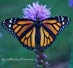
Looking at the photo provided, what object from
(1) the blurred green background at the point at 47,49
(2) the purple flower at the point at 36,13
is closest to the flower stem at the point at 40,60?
(2) the purple flower at the point at 36,13

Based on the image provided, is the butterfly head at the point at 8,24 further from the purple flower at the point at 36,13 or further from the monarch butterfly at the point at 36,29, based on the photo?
the purple flower at the point at 36,13

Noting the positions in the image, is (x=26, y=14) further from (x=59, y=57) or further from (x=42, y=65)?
(x=59, y=57)

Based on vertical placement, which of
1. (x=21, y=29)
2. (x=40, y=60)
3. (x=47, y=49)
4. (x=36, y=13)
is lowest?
(x=47, y=49)

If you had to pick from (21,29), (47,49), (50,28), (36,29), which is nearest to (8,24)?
(21,29)

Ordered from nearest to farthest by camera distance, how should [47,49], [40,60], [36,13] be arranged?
1. [40,60]
2. [36,13]
3. [47,49]

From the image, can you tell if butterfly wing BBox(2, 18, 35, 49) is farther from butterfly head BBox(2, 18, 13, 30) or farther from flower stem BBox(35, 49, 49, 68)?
flower stem BBox(35, 49, 49, 68)

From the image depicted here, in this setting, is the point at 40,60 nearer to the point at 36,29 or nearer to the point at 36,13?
the point at 36,29

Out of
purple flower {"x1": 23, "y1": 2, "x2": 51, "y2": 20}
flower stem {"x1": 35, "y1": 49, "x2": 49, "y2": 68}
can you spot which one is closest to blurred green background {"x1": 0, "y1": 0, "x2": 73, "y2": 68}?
purple flower {"x1": 23, "y1": 2, "x2": 51, "y2": 20}
